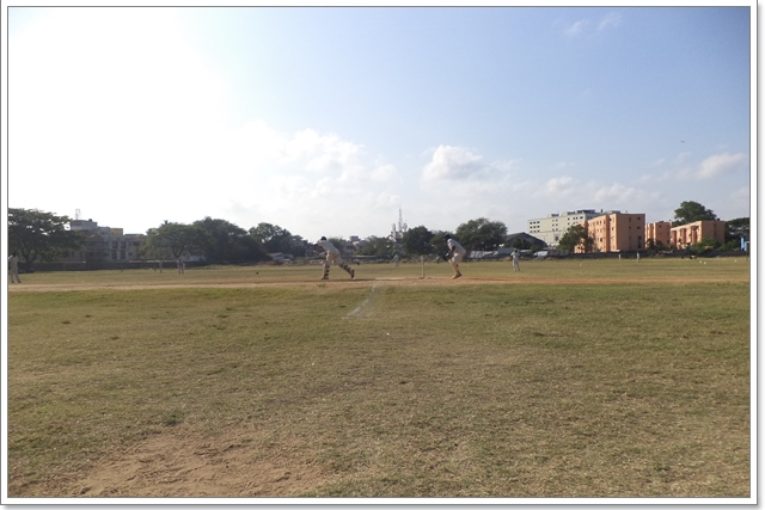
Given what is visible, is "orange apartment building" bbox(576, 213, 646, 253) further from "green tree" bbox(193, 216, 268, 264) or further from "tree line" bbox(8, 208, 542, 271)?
"green tree" bbox(193, 216, 268, 264)

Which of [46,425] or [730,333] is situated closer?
[46,425]

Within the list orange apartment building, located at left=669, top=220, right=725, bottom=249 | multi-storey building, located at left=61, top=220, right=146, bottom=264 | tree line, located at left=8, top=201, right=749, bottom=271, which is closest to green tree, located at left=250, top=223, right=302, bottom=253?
tree line, located at left=8, top=201, right=749, bottom=271

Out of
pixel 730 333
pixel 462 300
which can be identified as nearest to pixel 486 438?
pixel 730 333

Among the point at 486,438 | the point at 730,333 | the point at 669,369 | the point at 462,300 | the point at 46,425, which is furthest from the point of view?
the point at 462,300

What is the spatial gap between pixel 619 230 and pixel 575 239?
76.5ft

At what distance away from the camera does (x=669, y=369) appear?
5.05 metres

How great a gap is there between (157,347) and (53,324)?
144 inches

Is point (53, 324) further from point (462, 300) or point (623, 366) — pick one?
point (623, 366)

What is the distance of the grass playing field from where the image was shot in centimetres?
305

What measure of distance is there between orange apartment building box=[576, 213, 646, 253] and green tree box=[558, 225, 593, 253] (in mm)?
2711

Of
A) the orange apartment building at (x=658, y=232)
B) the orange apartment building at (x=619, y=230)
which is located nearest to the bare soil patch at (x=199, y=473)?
the orange apartment building at (x=619, y=230)

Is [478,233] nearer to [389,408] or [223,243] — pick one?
[223,243]

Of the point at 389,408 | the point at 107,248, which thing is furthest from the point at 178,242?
the point at 389,408
